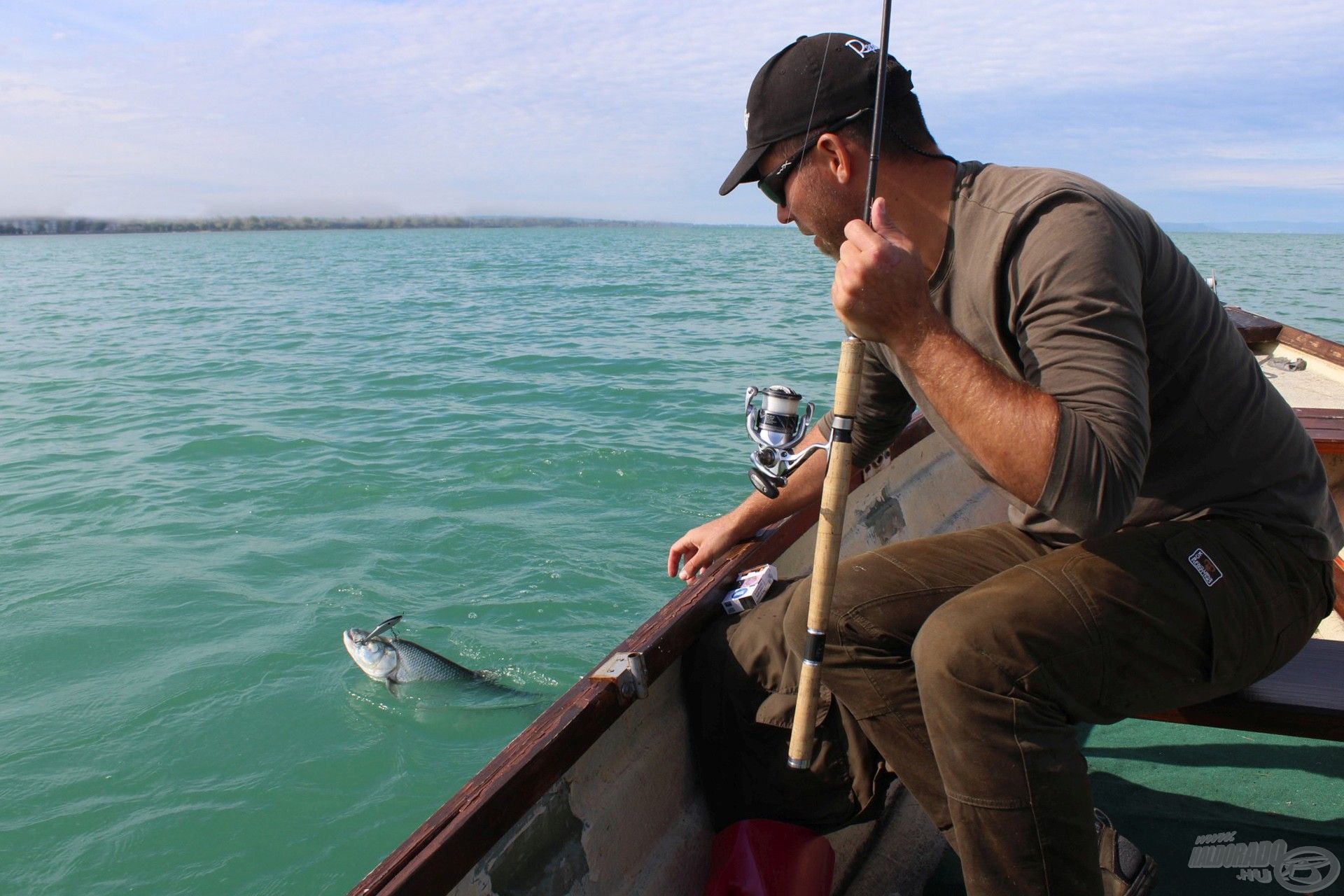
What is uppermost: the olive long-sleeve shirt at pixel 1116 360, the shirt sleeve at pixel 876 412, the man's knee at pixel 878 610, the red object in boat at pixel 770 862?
the olive long-sleeve shirt at pixel 1116 360

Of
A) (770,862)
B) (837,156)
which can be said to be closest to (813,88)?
(837,156)

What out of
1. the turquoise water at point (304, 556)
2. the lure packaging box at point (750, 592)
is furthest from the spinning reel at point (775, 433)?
the turquoise water at point (304, 556)

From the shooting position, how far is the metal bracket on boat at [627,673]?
210cm

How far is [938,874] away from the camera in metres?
2.54

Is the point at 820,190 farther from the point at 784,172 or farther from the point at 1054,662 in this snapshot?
the point at 1054,662

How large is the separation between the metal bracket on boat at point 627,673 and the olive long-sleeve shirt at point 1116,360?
87 cm

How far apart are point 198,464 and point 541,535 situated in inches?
181

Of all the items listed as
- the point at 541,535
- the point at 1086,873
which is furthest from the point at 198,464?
the point at 1086,873

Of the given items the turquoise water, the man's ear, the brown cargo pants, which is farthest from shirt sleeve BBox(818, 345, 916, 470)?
the turquoise water

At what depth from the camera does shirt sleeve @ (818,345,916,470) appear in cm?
252

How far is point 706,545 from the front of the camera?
2.85m

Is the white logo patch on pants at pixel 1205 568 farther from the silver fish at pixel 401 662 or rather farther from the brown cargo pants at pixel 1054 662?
the silver fish at pixel 401 662

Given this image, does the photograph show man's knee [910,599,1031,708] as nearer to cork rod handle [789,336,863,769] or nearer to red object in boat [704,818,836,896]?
cork rod handle [789,336,863,769]

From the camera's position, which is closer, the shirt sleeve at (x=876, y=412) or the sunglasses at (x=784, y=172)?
the sunglasses at (x=784, y=172)
